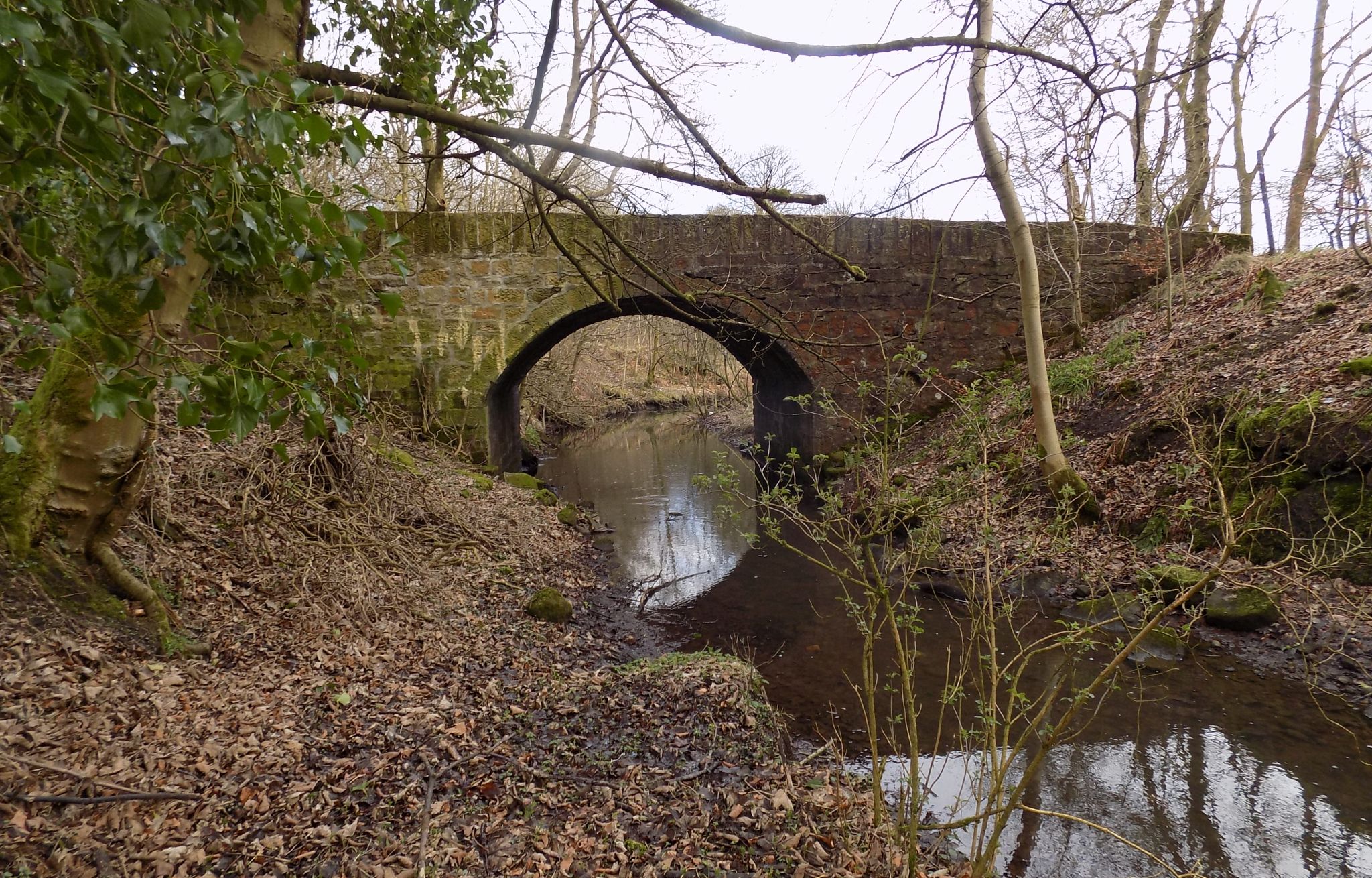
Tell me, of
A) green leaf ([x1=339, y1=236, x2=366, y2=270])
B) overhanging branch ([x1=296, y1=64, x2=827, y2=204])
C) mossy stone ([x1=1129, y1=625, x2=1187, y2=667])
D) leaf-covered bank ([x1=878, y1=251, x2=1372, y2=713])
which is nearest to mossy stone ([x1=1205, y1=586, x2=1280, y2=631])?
leaf-covered bank ([x1=878, y1=251, x2=1372, y2=713])

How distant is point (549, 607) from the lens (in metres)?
5.13

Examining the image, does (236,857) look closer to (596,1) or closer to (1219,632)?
(596,1)

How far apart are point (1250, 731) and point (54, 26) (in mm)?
5430

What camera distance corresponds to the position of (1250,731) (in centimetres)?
383

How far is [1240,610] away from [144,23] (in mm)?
6231

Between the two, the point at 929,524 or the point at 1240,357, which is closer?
the point at 929,524

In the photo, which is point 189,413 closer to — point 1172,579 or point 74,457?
point 74,457

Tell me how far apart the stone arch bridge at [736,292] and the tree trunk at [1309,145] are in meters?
1.37

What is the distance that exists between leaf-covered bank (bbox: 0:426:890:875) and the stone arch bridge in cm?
380

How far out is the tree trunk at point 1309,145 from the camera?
403 inches

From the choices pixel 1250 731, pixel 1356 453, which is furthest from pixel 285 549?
pixel 1356 453

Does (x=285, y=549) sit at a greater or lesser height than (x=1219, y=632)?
greater

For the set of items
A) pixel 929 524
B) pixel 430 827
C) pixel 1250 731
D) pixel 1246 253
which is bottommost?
pixel 1250 731

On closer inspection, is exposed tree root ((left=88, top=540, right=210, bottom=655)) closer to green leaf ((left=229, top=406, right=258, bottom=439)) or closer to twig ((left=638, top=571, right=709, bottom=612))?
green leaf ((left=229, top=406, right=258, bottom=439))
